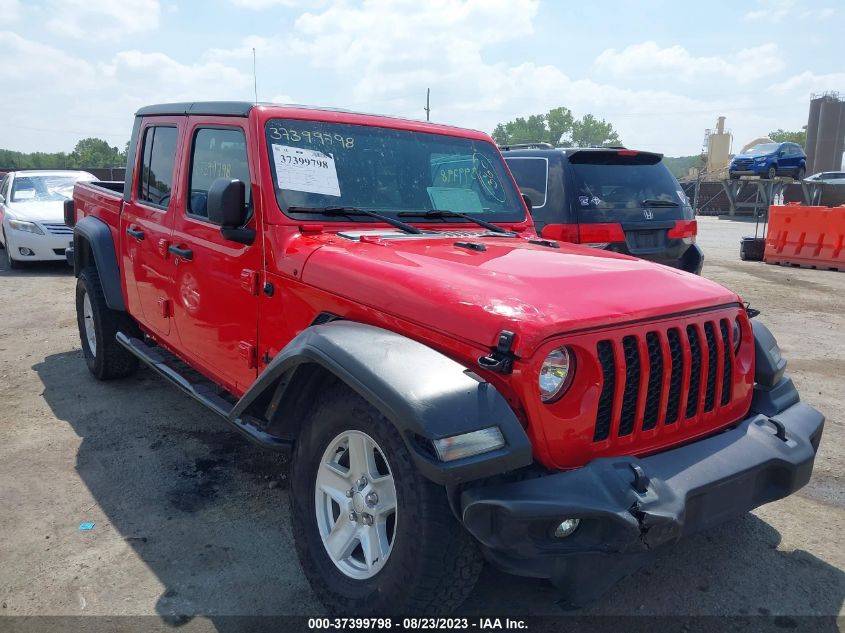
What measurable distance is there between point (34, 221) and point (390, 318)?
412 inches

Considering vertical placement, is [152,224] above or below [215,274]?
above

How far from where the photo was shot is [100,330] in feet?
16.9

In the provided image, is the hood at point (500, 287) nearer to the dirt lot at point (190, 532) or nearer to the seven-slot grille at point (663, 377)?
the seven-slot grille at point (663, 377)

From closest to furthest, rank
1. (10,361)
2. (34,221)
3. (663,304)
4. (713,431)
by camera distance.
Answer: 1. (663,304)
2. (713,431)
3. (10,361)
4. (34,221)

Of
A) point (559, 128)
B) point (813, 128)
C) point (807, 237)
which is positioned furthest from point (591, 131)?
point (807, 237)

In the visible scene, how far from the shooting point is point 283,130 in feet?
11.0

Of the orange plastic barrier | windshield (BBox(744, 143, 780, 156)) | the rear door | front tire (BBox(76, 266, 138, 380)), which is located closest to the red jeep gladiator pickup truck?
the rear door

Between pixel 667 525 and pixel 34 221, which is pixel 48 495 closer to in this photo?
pixel 667 525

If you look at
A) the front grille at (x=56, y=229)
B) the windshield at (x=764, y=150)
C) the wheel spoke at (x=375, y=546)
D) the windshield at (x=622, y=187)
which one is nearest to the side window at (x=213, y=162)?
the wheel spoke at (x=375, y=546)

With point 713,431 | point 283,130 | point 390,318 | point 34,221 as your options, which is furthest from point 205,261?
point 34,221

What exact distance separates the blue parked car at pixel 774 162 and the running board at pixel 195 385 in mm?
27690

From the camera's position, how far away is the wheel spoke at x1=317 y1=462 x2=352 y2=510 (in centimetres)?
256

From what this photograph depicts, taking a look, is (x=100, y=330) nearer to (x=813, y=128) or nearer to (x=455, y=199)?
(x=455, y=199)

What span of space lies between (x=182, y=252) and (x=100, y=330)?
1.85 meters
